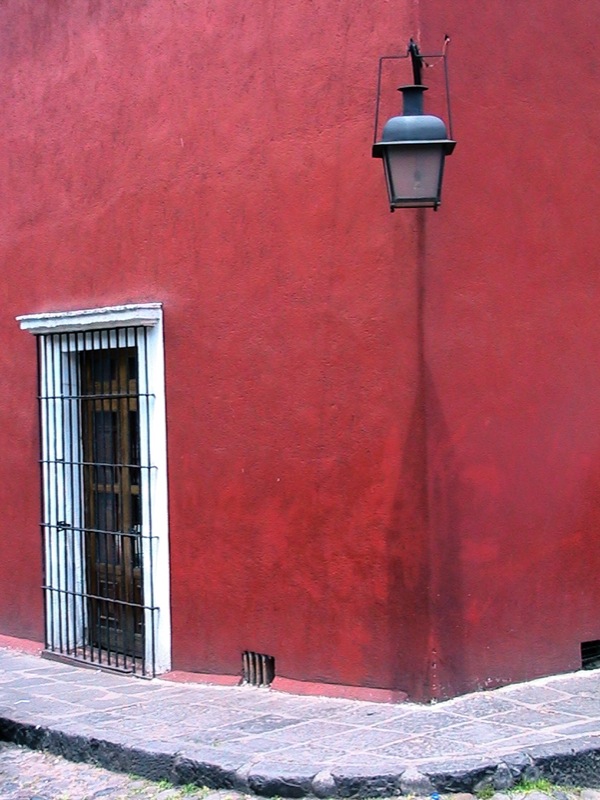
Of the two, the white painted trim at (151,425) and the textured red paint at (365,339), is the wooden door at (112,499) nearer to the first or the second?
the white painted trim at (151,425)

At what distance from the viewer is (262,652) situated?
6.39m

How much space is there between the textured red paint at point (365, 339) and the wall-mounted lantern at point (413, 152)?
1.23 feet

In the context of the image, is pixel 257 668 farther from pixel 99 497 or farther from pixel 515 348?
pixel 515 348

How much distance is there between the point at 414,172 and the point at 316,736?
2.78m

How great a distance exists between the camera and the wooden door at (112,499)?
721 centimetres

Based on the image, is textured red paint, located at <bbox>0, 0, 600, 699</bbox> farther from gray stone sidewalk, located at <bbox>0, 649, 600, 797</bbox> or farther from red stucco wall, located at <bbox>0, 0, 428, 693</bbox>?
gray stone sidewalk, located at <bbox>0, 649, 600, 797</bbox>

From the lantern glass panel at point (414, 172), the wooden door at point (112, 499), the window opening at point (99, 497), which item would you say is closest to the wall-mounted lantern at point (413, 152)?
the lantern glass panel at point (414, 172)

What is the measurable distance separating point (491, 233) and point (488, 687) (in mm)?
2452

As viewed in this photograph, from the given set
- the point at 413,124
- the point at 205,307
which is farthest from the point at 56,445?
the point at 413,124

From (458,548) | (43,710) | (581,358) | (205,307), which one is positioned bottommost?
(43,710)

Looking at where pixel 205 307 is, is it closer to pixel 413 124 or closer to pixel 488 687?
pixel 413 124

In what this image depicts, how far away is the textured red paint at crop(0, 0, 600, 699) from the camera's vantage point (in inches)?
228

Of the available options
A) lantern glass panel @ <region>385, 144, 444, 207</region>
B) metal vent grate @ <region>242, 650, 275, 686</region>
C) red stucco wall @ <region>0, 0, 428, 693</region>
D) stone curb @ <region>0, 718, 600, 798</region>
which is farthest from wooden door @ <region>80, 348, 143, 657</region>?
lantern glass panel @ <region>385, 144, 444, 207</region>

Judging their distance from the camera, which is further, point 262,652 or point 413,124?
point 262,652
